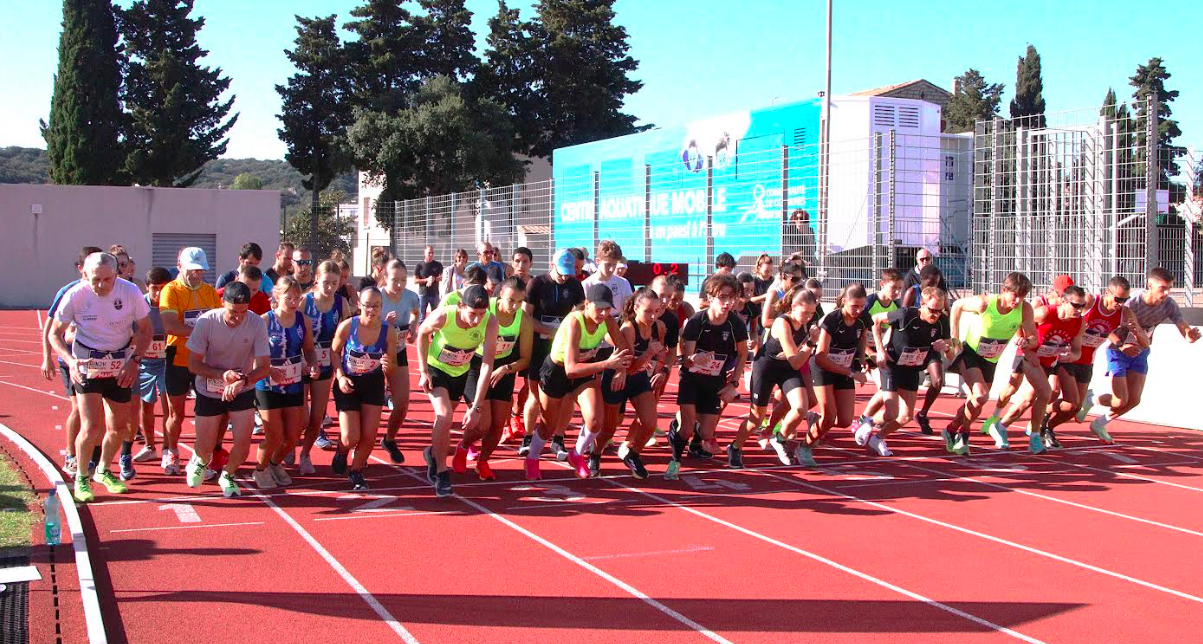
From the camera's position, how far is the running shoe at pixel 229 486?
26.8 ft

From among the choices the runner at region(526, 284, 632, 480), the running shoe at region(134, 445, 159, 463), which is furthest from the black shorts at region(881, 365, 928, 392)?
the running shoe at region(134, 445, 159, 463)

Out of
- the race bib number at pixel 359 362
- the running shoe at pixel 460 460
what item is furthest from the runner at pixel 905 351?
the race bib number at pixel 359 362

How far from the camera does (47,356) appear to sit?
8039 millimetres

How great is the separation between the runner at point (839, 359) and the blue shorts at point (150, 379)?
5.52 meters

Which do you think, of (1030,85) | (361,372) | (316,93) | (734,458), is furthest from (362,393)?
(1030,85)

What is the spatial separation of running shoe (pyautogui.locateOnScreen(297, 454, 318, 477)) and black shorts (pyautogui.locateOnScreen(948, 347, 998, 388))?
617 cm

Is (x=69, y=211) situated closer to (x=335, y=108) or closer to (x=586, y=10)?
(x=335, y=108)

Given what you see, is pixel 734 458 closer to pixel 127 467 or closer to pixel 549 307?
pixel 549 307

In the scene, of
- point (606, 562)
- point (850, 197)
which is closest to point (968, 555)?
point (606, 562)

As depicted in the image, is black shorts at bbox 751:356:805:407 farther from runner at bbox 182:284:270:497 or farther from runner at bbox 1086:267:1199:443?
runner at bbox 182:284:270:497

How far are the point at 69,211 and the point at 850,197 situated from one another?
89.4 feet

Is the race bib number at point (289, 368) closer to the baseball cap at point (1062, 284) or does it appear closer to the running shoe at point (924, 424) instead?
the running shoe at point (924, 424)

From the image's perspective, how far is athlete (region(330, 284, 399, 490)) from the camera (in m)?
8.35

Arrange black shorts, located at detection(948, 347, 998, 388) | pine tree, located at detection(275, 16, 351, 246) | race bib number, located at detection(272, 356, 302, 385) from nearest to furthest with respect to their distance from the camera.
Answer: race bib number, located at detection(272, 356, 302, 385) < black shorts, located at detection(948, 347, 998, 388) < pine tree, located at detection(275, 16, 351, 246)
